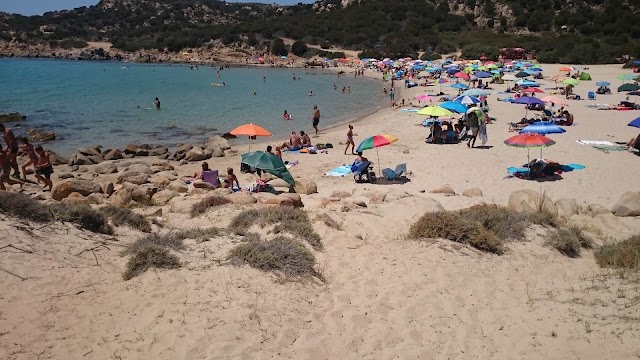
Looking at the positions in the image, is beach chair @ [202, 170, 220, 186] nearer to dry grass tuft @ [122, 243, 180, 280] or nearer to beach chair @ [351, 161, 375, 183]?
beach chair @ [351, 161, 375, 183]

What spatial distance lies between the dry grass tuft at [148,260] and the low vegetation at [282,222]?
1.80m

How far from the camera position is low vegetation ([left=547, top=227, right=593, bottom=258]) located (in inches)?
301

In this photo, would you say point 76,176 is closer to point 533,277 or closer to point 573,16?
point 533,277

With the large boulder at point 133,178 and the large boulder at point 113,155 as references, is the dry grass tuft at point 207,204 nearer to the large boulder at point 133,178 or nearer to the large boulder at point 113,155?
the large boulder at point 133,178

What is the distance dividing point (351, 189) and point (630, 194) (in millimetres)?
7069

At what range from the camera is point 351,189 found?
13031 millimetres

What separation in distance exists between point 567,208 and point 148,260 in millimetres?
9154

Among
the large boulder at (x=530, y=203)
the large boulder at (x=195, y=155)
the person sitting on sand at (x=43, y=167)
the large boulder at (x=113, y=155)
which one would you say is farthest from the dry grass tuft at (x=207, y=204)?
the large boulder at (x=113, y=155)

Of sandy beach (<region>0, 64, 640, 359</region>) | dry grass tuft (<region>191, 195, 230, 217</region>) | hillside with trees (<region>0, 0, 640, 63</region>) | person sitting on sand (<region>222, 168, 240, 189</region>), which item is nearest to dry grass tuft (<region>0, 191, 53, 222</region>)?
sandy beach (<region>0, 64, 640, 359</region>)

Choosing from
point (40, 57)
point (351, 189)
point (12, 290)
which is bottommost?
point (351, 189)

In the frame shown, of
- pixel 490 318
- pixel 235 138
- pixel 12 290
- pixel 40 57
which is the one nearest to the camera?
pixel 12 290

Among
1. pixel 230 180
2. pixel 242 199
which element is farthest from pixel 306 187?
pixel 242 199

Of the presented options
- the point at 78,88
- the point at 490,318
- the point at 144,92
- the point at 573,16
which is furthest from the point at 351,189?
the point at 573,16

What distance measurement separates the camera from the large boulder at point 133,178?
13445 millimetres
